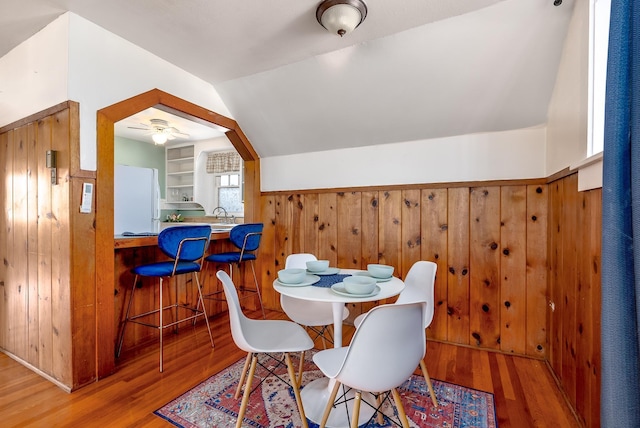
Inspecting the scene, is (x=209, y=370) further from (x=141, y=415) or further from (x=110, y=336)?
(x=110, y=336)

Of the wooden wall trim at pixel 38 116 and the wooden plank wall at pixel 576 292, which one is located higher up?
the wooden wall trim at pixel 38 116

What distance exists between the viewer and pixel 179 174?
19.5ft

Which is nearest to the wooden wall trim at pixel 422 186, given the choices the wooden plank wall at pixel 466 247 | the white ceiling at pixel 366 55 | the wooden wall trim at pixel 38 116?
the wooden plank wall at pixel 466 247

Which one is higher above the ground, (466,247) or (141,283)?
(466,247)

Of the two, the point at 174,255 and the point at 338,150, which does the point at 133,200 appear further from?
the point at 338,150

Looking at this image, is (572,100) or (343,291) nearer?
(343,291)

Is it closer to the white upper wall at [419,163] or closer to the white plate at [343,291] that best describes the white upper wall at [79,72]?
the white upper wall at [419,163]

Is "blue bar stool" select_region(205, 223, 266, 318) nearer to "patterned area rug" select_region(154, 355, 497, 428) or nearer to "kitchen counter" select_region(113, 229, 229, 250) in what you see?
"kitchen counter" select_region(113, 229, 229, 250)

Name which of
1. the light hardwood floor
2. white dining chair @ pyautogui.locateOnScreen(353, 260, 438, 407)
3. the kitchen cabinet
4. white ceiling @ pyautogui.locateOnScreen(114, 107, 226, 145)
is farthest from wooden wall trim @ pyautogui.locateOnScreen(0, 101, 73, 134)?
the kitchen cabinet

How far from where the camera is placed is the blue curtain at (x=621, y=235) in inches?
32.2

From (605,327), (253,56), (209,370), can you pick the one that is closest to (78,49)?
(253,56)

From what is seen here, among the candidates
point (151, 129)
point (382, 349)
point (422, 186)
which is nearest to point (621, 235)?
point (382, 349)

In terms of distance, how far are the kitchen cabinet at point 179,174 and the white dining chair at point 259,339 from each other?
4669 mm

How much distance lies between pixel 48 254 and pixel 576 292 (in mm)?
3285
